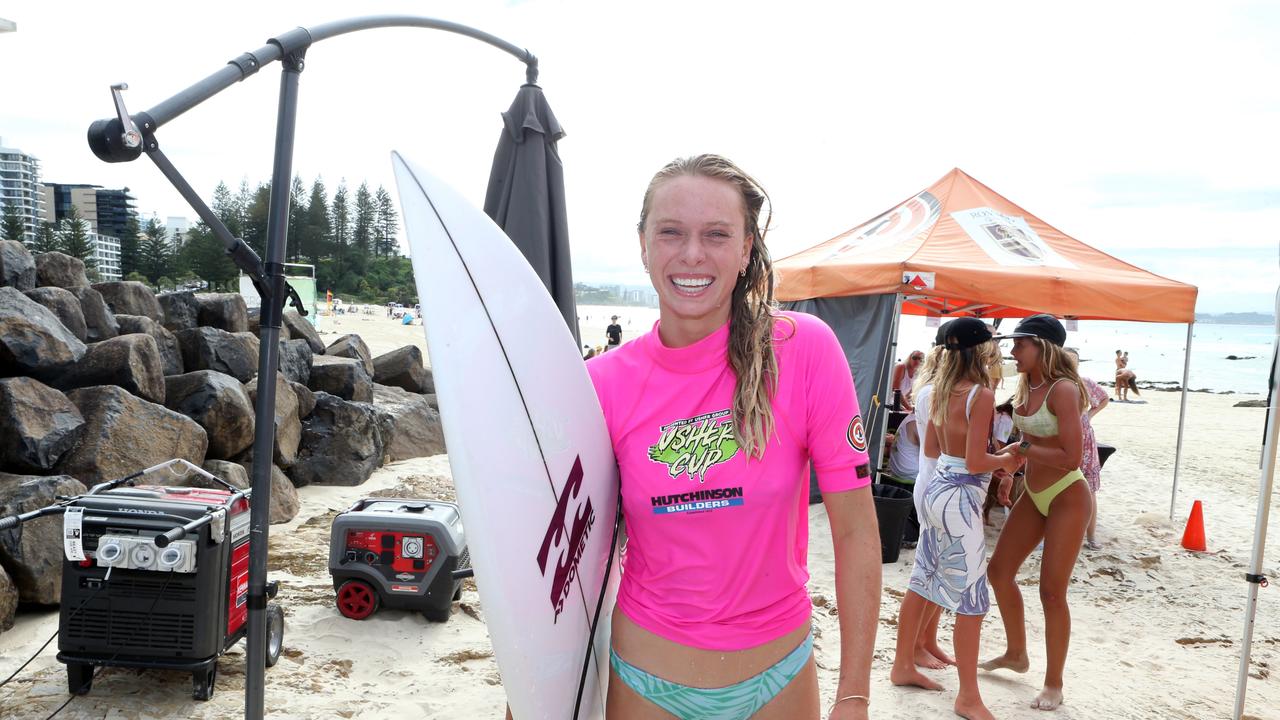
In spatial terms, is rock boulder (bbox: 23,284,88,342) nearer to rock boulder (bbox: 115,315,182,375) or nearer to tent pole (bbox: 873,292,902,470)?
rock boulder (bbox: 115,315,182,375)

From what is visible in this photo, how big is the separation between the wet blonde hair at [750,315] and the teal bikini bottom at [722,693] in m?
0.40

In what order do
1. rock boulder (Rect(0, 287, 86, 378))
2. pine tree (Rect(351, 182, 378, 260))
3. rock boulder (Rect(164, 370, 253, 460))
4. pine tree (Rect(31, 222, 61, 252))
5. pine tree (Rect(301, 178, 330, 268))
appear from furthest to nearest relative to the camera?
pine tree (Rect(351, 182, 378, 260)), pine tree (Rect(301, 178, 330, 268)), pine tree (Rect(31, 222, 61, 252)), rock boulder (Rect(164, 370, 253, 460)), rock boulder (Rect(0, 287, 86, 378))

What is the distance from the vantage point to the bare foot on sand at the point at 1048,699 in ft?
11.3

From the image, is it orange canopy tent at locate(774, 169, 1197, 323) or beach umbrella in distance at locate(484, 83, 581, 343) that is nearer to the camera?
beach umbrella in distance at locate(484, 83, 581, 343)

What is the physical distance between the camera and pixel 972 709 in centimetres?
322

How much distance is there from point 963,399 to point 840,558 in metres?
2.29

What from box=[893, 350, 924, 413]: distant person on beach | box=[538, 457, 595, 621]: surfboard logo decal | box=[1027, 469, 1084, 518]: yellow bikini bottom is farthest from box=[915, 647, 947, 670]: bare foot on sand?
box=[893, 350, 924, 413]: distant person on beach

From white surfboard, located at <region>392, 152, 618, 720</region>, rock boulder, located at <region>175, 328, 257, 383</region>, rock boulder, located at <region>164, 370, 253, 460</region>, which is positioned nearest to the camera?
white surfboard, located at <region>392, 152, 618, 720</region>

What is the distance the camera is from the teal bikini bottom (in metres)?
1.29

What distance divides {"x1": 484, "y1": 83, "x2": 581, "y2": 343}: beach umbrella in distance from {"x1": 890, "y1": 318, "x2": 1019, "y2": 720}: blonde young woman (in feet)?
5.64

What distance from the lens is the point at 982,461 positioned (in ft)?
10.2

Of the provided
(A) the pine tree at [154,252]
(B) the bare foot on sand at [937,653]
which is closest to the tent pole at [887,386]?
(B) the bare foot on sand at [937,653]

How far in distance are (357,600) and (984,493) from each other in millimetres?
3055

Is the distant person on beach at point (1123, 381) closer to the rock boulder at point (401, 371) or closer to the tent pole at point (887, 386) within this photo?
the tent pole at point (887, 386)
